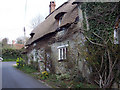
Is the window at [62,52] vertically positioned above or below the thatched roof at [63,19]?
below

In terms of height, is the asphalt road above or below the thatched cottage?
below

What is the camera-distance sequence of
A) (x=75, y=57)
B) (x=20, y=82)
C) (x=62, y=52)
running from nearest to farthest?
1. (x=75, y=57)
2. (x=20, y=82)
3. (x=62, y=52)

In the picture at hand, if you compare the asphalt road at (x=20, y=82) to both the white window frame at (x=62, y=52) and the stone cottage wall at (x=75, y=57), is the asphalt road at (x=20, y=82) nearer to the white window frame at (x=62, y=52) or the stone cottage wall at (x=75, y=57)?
the stone cottage wall at (x=75, y=57)

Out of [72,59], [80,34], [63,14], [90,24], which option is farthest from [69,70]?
[63,14]

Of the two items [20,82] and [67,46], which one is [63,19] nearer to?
[67,46]

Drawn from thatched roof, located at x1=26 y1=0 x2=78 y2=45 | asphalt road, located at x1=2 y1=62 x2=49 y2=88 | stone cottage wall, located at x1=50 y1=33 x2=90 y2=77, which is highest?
thatched roof, located at x1=26 y1=0 x2=78 y2=45

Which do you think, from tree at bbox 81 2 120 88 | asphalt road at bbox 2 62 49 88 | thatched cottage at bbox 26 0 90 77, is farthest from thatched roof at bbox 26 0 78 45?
asphalt road at bbox 2 62 49 88

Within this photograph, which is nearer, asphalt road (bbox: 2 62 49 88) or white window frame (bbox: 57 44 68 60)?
asphalt road (bbox: 2 62 49 88)

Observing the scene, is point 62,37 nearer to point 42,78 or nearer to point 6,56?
point 42,78

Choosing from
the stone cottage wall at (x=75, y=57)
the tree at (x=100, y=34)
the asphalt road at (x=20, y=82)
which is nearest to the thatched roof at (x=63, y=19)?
the stone cottage wall at (x=75, y=57)

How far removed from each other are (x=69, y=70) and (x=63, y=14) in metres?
4.98

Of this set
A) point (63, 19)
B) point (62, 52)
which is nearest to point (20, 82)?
point (62, 52)

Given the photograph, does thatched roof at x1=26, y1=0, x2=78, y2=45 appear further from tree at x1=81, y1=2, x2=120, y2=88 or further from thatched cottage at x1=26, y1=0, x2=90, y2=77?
tree at x1=81, y1=2, x2=120, y2=88

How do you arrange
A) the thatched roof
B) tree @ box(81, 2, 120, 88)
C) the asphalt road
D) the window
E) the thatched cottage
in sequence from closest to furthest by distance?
tree @ box(81, 2, 120, 88)
the asphalt road
the thatched cottage
the thatched roof
the window
